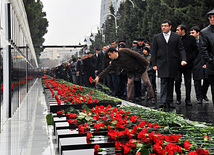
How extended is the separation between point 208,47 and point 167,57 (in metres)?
2.29

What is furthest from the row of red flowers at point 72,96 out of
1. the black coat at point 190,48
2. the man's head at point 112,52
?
the black coat at point 190,48

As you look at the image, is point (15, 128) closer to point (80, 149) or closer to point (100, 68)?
point (80, 149)

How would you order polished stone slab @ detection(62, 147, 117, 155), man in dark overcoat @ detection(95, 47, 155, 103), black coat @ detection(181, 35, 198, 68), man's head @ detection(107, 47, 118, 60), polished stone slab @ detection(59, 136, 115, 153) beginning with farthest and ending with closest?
1. black coat @ detection(181, 35, 198, 68)
2. man in dark overcoat @ detection(95, 47, 155, 103)
3. man's head @ detection(107, 47, 118, 60)
4. polished stone slab @ detection(59, 136, 115, 153)
5. polished stone slab @ detection(62, 147, 117, 155)

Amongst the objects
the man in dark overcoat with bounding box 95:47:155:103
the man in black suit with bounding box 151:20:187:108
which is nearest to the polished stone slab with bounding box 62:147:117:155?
the man in black suit with bounding box 151:20:187:108

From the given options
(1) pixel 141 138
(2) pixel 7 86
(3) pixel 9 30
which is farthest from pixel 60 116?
(3) pixel 9 30

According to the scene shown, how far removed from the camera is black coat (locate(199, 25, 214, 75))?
6715 millimetres

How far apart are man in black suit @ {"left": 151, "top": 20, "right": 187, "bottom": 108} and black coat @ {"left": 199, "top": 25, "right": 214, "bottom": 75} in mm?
2173

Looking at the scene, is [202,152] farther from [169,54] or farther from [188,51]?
[188,51]

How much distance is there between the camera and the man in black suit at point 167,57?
29.7 feet

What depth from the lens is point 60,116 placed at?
5.61 meters

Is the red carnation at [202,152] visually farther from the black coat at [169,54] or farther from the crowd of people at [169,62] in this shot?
the black coat at [169,54]

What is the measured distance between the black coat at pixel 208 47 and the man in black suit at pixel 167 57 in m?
2.17

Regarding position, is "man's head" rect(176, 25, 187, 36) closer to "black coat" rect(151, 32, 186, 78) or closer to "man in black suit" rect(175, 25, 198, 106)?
"man in black suit" rect(175, 25, 198, 106)

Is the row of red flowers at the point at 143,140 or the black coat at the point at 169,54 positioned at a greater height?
the black coat at the point at 169,54
